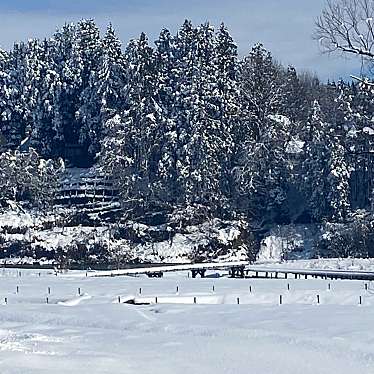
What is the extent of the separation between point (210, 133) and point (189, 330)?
49.3 meters

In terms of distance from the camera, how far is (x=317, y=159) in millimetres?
64438

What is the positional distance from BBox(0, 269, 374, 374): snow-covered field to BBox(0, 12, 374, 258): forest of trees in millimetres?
30649

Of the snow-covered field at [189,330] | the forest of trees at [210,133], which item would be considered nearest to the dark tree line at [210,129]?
the forest of trees at [210,133]

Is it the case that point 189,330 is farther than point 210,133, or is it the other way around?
point 210,133

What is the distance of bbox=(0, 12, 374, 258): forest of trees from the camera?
2591 inches

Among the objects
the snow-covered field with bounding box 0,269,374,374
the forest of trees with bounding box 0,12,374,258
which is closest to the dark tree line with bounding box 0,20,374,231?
the forest of trees with bounding box 0,12,374,258

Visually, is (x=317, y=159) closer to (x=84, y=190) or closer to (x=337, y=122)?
(x=337, y=122)

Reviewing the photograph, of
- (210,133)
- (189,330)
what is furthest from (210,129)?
(189,330)

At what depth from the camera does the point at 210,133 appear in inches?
2707

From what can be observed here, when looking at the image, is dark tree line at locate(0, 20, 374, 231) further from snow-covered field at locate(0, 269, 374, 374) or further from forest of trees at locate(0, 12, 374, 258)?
snow-covered field at locate(0, 269, 374, 374)

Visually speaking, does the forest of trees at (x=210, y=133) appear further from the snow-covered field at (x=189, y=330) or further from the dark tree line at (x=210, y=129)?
the snow-covered field at (x=189, y=330)

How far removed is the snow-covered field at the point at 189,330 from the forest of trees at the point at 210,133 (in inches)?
1207

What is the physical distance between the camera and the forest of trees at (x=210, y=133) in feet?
216

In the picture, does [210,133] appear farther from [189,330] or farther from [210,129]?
[189,330]
